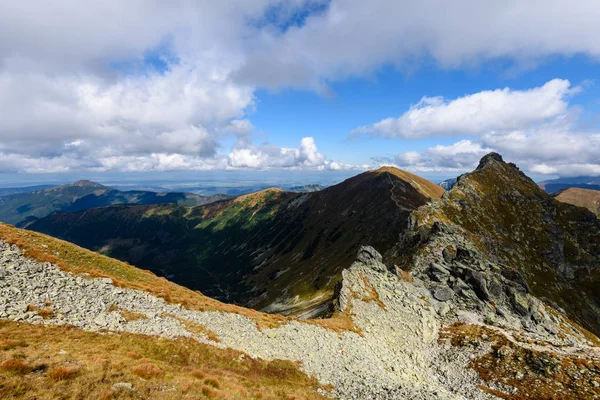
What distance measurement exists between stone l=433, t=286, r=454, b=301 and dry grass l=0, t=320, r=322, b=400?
133 feet

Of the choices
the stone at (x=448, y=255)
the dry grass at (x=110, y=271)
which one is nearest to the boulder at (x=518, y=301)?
the stone at (x=448, y=255)

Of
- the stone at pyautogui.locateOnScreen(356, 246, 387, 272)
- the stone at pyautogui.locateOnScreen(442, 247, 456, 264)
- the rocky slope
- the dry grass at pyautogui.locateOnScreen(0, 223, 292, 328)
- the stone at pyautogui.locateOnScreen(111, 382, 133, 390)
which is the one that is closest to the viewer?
the stone at pyautogui.locateOnScreen(111, 382, 133, 390)

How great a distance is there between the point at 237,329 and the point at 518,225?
14572 centimetres

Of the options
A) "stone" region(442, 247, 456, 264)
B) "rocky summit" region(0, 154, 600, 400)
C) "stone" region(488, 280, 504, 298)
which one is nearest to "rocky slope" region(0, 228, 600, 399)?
"rocky summit" region(0, 154, 600, 400)

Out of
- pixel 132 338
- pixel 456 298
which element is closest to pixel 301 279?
pixel 456 298

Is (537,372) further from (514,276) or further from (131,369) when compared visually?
(131,369)

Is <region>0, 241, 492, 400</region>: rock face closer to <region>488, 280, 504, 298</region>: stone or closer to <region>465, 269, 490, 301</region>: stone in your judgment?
<region>465, 269, 490, 301</region>: stone

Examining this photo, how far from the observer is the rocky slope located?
76.4ft

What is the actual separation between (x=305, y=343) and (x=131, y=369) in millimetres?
21432

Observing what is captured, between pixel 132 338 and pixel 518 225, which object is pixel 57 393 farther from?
pixel 518 225

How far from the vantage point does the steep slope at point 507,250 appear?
6012 cm

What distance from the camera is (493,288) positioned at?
60.9m

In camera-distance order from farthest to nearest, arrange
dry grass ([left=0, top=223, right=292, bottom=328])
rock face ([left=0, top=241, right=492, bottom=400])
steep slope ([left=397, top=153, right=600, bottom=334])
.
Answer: steep slope ([left=397, top=153, right=600, bottom=334])
dry grass ([left=0, top=223, right=292, bottom=328])
rock face ([left=0, top=241, right=492, bottom=400])

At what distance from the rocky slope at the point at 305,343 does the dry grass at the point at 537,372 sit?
0.37ft
